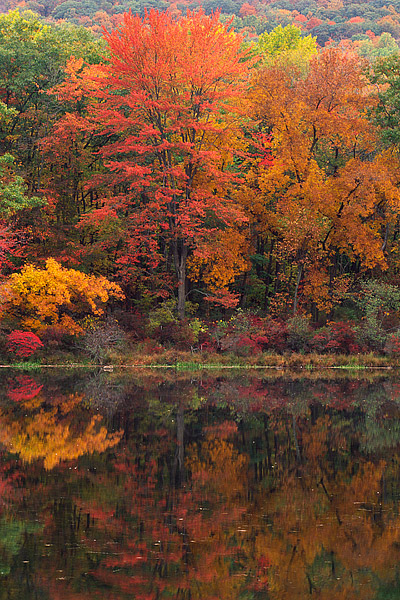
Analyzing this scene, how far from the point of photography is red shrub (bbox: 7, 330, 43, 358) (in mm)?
30062

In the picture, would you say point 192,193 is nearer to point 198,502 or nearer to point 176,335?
point 176,335

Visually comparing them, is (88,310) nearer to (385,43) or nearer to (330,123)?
(330,123)

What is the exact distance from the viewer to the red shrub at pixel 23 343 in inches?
1184

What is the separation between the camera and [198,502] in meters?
9.59

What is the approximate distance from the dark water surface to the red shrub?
460 inches

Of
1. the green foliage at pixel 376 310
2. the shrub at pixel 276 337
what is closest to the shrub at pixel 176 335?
the shrub at pixel 276 337

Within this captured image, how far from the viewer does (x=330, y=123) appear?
35375 millimetres

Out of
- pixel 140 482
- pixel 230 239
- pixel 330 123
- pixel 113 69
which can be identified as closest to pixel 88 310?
pixel 230 239

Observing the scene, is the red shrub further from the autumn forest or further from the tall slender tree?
the tall slender tree

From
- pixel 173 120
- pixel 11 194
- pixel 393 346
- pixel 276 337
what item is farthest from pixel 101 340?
pixel 393 346

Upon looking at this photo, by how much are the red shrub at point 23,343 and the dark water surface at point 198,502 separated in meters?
11.7

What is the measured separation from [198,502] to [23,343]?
71.5 feet

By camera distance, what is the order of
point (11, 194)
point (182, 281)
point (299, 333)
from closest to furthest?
1. point (11, 194)
2. point (299, 333)
3. point (182, 281)

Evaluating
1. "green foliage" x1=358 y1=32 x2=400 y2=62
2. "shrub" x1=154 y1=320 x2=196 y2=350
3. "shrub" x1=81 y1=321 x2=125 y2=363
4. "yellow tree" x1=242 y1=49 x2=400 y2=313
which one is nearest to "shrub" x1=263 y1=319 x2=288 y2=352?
"yellow tree" x1=242 y1=49 x2=400 y2=313
